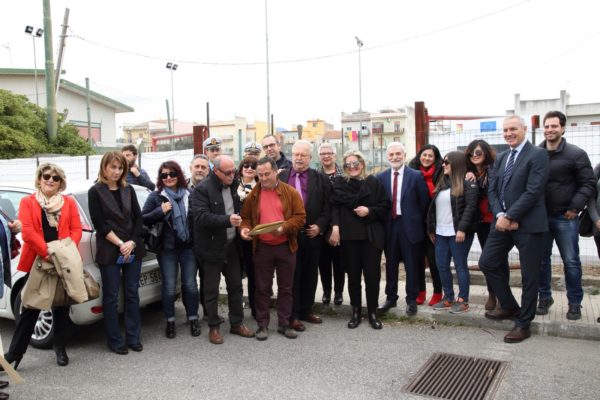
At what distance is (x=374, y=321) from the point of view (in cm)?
577

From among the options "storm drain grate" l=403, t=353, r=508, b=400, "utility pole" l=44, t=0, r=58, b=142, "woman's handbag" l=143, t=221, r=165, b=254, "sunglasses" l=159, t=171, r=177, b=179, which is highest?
"utility pole" l=44, t=0, r=58, b=142

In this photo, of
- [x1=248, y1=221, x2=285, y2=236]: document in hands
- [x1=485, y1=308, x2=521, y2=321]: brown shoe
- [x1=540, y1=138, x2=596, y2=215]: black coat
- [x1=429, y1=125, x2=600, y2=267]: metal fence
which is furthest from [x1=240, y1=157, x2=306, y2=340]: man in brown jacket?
[x1=429, y1=125, x2=600, y2=267]: metal fence

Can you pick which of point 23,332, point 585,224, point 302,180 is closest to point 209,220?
point 302,180

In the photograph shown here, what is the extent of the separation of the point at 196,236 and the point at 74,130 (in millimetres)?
22470

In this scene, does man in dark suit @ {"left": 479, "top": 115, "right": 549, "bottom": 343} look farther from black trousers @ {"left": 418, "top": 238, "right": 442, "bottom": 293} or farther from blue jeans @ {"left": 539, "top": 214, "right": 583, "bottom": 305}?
black trousers @ {"left": 418, "top": 238, "right": 442, "bottom": 293}

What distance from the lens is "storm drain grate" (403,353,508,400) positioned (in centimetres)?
410

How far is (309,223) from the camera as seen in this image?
5715 millimetres

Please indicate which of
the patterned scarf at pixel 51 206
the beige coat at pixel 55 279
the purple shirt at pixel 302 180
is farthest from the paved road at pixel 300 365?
the purple shirt at pixel 302 180

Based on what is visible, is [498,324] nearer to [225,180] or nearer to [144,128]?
[225,180]

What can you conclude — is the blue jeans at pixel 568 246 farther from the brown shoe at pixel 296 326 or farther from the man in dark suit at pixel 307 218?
the brown shoe at pixel 296 326

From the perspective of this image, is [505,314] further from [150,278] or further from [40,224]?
[40,224]

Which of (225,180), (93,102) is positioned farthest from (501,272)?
(93,102)

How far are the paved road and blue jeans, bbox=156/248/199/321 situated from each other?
12.8 inches

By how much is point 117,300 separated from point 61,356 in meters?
0.68
